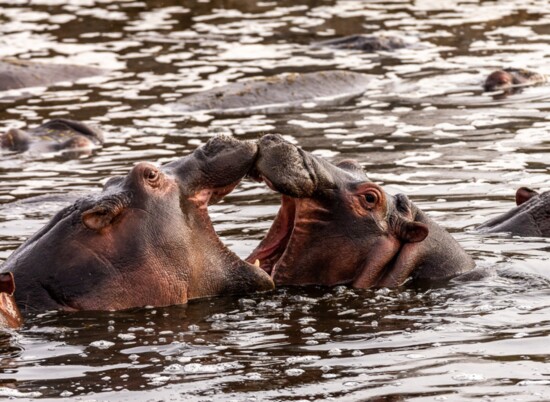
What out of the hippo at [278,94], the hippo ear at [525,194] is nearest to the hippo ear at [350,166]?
the hippo ear at [525,194]

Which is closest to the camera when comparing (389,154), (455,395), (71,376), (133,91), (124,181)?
(455,395)

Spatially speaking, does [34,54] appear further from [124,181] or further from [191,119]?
[124,181]

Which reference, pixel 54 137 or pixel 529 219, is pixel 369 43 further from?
pixel 529 219

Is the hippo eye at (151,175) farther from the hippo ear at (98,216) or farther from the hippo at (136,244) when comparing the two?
the hippo ear at (98,216)

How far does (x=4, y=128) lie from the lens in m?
15.0

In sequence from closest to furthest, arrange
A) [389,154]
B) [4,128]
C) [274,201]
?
1. [274,201]
2. [389,154]
3. [4,128]

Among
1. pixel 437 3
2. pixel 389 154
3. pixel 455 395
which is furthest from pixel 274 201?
pixel 437 3

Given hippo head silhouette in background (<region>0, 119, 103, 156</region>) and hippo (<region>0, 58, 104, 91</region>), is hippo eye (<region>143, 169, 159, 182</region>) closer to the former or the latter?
hippo head silhouette in background (<region>0, 119, 103, 156</region>)

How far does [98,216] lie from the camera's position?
7.79 m

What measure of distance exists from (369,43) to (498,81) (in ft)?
11.7

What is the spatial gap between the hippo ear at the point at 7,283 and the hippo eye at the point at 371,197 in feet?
7.58

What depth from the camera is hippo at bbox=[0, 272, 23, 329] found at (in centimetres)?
723

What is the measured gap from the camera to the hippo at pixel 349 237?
8375mm

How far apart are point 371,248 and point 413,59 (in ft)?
33.5
